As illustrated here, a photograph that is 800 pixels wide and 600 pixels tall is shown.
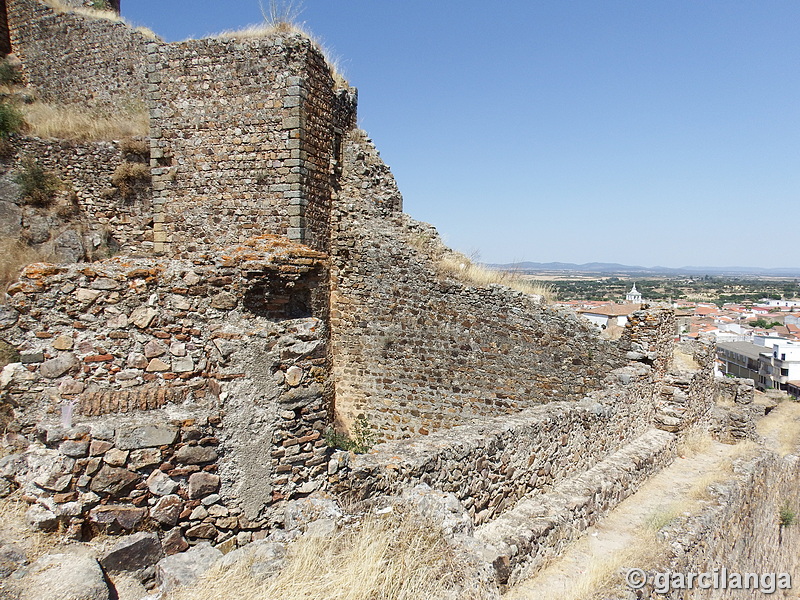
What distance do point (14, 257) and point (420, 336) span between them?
7599 millimetres

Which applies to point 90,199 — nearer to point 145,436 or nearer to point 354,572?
point 145,436

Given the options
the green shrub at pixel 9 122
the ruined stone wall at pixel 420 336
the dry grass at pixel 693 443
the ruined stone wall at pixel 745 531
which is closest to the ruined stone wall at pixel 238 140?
the ruined stone wall at pixel 420 336

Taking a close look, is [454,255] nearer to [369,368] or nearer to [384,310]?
[384,310]

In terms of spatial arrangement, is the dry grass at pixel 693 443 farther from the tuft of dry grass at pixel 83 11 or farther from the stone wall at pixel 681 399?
the tuft of dry grass at pixel 83 11

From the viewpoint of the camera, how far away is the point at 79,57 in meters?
13.7

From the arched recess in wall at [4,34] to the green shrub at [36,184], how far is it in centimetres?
657

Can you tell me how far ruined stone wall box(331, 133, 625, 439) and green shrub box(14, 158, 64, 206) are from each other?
5.94 m

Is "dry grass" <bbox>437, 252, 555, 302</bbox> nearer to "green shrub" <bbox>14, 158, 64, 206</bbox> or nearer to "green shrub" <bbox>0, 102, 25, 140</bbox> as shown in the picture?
"green shrub" <bbox>14, 158, 64, 206</bbox>

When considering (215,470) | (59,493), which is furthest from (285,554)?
(59,493)

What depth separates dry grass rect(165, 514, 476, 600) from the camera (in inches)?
127

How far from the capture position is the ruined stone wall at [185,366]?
4172 millimetres

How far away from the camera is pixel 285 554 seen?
3.61 m

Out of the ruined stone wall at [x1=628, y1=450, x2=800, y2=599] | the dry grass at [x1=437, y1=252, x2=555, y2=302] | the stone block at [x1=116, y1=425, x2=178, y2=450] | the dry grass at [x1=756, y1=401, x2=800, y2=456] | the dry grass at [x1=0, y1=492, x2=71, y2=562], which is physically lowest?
the dry grass at [x1=756, y1=401, x2=800, y2=456]

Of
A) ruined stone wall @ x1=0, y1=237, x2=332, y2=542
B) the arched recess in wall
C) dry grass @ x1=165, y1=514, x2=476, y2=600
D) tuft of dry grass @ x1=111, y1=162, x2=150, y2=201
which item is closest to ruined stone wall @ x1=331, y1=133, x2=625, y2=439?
tuft of dry grass @ x1=111, y1=162, x2=150, y2=201
